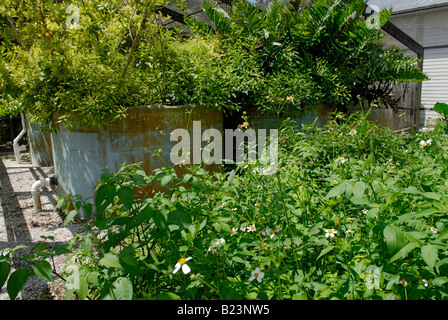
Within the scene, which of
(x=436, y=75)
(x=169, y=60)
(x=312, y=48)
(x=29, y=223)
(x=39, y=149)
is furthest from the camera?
(x=436, y=75)

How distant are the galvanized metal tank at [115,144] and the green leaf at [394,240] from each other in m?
2.67

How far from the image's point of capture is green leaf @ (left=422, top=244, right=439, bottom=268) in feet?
3.83

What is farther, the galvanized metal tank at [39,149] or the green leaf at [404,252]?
the galvanized metal tank at [39,149]

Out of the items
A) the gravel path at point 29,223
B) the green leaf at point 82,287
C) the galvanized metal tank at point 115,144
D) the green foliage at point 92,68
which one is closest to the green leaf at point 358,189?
the green leaf at point 82,287

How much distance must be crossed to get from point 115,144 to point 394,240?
3024 mm

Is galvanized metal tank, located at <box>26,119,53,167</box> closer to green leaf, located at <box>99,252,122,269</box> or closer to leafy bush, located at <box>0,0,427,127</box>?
leafy bush, located at <box>0,0,427,127</box>

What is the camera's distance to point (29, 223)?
376 centimetres

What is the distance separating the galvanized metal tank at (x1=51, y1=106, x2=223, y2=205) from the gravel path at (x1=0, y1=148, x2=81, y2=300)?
1.42ft

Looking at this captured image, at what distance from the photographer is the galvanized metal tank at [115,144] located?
3.64 m

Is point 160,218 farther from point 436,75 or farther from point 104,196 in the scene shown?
point 436,75

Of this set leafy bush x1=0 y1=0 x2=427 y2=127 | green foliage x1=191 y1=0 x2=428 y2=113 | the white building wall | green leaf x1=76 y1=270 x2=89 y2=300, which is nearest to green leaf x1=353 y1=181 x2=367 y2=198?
green leaf x1=76 y1=270 x2=89 y2=300

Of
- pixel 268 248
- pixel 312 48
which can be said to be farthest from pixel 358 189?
pixel 312 48

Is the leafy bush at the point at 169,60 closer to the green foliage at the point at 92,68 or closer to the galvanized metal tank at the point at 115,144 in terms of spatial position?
the green foliage at the point at 92,68
